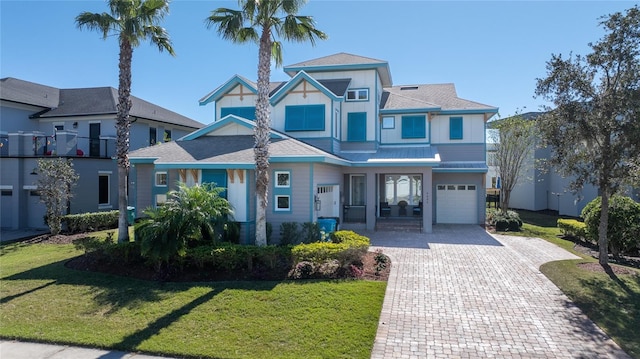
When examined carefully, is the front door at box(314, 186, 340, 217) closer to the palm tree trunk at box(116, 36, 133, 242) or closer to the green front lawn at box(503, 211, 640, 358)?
the palm tree trunk at box(116, 36, 133, 242)

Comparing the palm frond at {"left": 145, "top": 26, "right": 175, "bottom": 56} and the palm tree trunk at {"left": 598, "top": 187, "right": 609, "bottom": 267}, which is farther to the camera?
the palm frond at {"left": 145, "top": 26, "right": 175, "bottom": 56}

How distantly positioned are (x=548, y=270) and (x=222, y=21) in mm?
12943

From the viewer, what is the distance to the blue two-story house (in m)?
15.1

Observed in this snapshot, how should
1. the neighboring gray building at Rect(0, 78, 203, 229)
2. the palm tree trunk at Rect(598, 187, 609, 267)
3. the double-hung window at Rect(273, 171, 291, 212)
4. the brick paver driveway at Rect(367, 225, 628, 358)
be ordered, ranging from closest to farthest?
the brick paver driveway at Rect(367, 225, 628, 358) < the palm tree trunk at Rect(598, 187, 609, 267) < the double-hung window at Rect(273, 171, 291, 212) < the neighboring gray building at Rect(0, 78, 203, 229)

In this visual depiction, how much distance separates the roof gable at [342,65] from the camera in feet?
71.0

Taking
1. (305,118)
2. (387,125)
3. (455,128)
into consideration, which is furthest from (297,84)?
(455,128)

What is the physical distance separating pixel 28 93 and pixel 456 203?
95.7 feet

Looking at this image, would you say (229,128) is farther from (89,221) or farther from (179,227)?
(89,221)

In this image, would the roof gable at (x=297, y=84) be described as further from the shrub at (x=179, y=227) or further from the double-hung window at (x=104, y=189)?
the double-hung window at (x=104, y=189)

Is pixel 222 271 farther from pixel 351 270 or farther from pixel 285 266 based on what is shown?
pixel 351 270

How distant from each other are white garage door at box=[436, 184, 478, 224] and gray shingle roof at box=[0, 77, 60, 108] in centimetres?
2658

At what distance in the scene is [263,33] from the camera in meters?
12.4

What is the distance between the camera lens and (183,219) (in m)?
Result: 10.7

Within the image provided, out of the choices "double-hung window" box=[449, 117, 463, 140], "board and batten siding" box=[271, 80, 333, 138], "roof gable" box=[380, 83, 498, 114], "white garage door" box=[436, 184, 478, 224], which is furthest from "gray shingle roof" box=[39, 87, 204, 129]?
"white garage door" box=[436, 184, 478, 224]
